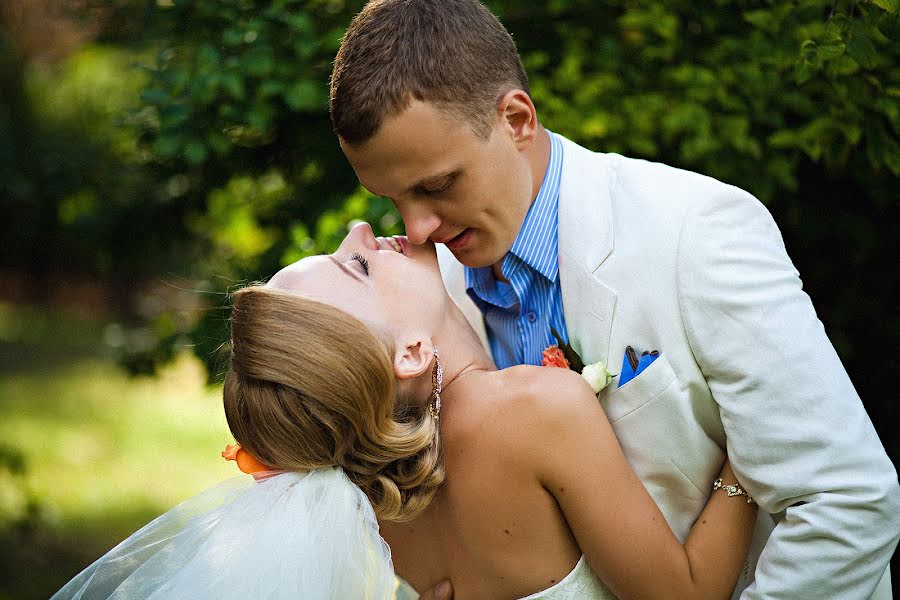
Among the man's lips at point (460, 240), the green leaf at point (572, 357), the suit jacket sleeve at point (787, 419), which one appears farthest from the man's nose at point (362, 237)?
the suit jacket sleeve at point (787, 419)

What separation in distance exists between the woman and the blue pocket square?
131mm

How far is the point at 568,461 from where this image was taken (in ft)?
7.50

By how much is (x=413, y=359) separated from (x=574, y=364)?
1.45 ft

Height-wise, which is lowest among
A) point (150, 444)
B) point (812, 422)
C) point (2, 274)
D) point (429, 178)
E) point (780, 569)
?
point (2, 274)

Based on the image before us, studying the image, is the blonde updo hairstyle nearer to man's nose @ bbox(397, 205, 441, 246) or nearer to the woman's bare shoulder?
the woman's bare shoulder

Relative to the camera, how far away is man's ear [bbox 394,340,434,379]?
2.46 metres

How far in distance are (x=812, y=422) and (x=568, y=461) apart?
1.90 ft

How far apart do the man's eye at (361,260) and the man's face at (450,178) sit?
15 cm

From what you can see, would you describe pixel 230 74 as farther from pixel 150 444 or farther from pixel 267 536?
pixel 150 444

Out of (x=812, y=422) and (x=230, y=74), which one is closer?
(x=812, y=422)

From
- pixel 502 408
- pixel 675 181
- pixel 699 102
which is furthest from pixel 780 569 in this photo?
pixel 699 102

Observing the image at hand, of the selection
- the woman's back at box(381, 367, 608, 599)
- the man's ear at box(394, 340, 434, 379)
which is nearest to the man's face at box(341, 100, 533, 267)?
the man's ear at box(394, 340, 434, 379)

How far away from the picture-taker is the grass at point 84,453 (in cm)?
616

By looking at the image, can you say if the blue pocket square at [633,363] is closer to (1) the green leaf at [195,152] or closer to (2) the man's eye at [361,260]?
(2) the man's eye at [361,260]
